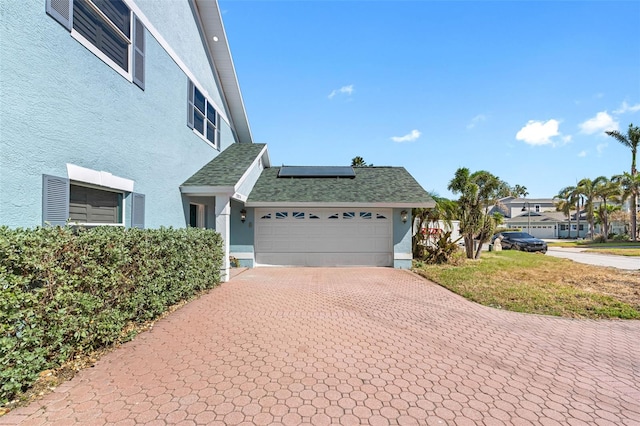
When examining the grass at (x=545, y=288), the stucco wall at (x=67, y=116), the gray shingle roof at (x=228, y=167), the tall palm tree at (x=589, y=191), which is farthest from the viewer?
the tall palm tree at (x=589, y=191)

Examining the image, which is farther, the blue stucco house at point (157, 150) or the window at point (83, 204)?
the window at point (83, 204)

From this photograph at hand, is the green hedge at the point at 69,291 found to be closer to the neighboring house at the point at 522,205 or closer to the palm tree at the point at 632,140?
the palm tree at the point at 632,140

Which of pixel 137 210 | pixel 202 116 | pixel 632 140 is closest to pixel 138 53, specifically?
pixel 137 210

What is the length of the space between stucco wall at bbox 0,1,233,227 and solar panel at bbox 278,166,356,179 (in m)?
7.14

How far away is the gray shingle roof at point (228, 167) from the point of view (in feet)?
29.9

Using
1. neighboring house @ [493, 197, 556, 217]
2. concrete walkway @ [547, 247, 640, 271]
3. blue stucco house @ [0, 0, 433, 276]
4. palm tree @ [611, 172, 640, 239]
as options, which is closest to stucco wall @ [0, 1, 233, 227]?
blue stucco house @ [0, 0, 433, 276]

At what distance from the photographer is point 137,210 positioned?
6574 millimetres

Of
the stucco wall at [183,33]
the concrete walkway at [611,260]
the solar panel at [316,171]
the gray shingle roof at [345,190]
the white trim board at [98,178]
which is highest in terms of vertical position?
the stucco wall at [183,33]

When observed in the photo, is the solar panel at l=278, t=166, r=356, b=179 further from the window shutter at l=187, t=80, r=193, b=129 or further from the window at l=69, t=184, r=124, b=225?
the window at l=69, t=184, r=124, b=225

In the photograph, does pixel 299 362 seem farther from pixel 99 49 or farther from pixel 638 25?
pixel 638 25

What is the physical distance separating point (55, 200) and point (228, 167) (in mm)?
6399

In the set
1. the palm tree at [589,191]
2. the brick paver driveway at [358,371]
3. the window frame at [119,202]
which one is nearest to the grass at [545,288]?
the brick paver driveway at [358,371]

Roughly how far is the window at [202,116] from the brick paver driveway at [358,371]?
6.59m

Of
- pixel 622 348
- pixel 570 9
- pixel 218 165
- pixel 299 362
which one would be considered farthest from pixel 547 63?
pixel 299 362
